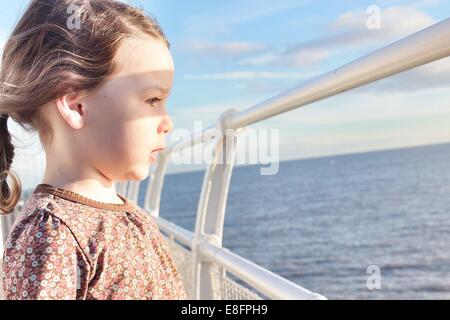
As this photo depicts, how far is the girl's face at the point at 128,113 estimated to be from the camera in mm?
1109

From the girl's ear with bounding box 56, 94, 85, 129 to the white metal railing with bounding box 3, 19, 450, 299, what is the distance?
61cm

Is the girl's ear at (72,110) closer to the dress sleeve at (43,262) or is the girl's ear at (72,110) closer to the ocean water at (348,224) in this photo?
the dress sleeve at (43,262)

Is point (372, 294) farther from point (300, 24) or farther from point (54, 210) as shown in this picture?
point (300, 24)

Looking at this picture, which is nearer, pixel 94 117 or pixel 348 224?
pixel 94 117

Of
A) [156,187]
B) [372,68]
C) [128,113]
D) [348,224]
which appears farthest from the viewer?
[348,224]

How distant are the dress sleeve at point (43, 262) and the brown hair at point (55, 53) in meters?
0.25

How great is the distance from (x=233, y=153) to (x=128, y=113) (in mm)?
1487

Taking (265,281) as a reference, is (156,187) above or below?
above

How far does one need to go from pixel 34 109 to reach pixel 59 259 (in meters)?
0.38

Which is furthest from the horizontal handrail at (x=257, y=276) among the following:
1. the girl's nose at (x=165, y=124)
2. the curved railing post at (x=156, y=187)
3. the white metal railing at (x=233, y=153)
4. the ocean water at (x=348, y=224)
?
the ocean water at (x=348, y=224)

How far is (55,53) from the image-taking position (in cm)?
111

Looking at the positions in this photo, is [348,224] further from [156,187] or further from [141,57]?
[141,57]

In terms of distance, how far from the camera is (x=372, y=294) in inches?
1882

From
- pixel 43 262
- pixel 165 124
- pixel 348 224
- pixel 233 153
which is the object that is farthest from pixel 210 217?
pixel 348 224
